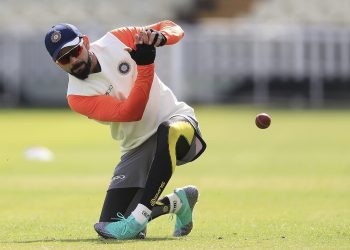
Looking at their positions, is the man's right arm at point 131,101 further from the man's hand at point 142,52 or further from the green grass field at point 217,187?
the green grass field at point 217,187

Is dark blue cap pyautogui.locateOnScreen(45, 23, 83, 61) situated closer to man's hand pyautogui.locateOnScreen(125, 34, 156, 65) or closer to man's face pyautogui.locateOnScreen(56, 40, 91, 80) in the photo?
man's face pyautogui.locateOnScreen(56, 40, 91, 80)

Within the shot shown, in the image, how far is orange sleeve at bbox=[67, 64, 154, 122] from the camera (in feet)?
28.9

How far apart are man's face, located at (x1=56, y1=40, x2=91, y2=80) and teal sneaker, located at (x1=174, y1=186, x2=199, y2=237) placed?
1.39 meters

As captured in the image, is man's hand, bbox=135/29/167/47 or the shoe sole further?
the shoe sole

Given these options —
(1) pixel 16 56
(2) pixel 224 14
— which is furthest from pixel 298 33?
(1) pixel 16 56

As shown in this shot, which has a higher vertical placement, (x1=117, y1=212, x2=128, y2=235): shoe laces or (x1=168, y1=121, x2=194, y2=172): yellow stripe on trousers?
(x1=168, y1=121, x2=194, y2=172): yellow stripe on trousers

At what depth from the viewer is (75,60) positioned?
29.6 feet

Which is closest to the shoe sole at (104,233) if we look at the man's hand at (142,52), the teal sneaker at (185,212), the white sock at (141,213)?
the white sock at (141,213)

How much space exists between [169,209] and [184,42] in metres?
28.6

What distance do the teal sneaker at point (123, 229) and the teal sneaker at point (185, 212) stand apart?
0.53 metres

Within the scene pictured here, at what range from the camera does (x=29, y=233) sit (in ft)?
32.3

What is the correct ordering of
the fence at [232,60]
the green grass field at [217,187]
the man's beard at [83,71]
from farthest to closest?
the fence at [232,60] → the green grass field at [217,187] → the man's beard at [83,71]

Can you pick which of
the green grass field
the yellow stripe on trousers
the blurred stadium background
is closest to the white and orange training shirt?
the yellow stripe on trousers

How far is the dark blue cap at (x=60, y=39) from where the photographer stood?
352 inches
